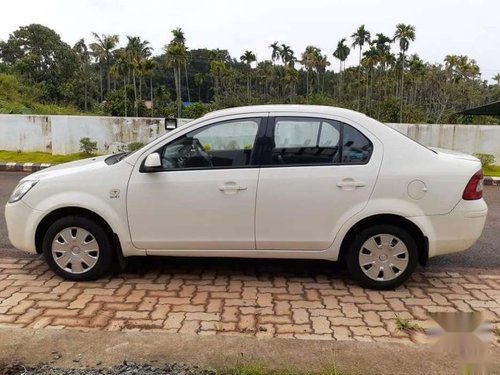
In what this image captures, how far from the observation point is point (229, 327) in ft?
11.9

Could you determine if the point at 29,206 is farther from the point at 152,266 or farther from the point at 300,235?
the point at 300,235

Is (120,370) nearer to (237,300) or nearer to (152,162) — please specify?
(237,300)

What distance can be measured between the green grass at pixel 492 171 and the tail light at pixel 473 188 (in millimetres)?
8965

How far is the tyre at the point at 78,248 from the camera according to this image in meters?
4.45

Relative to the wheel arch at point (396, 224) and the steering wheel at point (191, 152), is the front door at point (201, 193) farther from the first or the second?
the wheel arch at point (396, 224)

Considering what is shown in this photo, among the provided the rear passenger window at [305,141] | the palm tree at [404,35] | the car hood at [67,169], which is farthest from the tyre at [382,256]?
the palm tree at [404,35]

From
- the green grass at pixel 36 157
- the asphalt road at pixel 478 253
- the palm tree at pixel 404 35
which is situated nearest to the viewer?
the asphalt road at pixel 478 253

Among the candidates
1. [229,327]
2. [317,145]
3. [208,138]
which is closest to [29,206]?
[208,138]

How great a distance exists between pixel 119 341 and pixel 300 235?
1.77 metres

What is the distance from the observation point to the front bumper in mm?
4477

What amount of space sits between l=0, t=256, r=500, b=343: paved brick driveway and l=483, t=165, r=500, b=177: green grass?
8.49 metres

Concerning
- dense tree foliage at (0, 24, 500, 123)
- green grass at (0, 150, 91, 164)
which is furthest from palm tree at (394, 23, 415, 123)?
green grass at (0, 150, 91, 164)

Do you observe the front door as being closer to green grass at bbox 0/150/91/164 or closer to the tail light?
the tail light

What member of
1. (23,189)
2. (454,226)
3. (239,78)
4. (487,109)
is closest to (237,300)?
(454,226)
